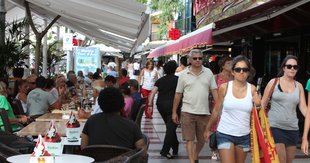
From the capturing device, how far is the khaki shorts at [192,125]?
8.11 meters

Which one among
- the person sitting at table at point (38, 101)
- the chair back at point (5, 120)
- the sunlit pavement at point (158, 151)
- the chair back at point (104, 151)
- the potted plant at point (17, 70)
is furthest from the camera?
the potted plant at point (17, 70)

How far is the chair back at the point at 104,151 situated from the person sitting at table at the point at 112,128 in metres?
0.39

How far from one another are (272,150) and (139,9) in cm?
428

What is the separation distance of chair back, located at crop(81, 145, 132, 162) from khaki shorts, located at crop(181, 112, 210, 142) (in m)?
3.45

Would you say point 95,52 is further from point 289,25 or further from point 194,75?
point 194,75

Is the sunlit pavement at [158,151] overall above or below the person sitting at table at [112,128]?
below

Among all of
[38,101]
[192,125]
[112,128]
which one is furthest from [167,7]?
[112,128]

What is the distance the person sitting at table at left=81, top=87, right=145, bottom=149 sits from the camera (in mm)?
5141

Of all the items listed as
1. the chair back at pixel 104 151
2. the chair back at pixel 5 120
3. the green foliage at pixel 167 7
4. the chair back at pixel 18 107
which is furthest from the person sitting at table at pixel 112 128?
the green foliage at pixel 167 7

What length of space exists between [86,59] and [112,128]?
2125 centimetres

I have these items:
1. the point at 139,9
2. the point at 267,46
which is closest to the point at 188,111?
the point at 139,9

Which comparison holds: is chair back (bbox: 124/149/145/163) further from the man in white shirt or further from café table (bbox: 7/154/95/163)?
the man in white shirt

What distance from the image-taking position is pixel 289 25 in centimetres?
1176

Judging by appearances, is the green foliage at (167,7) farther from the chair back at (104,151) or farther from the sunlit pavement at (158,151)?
the chair back at (104,151)
